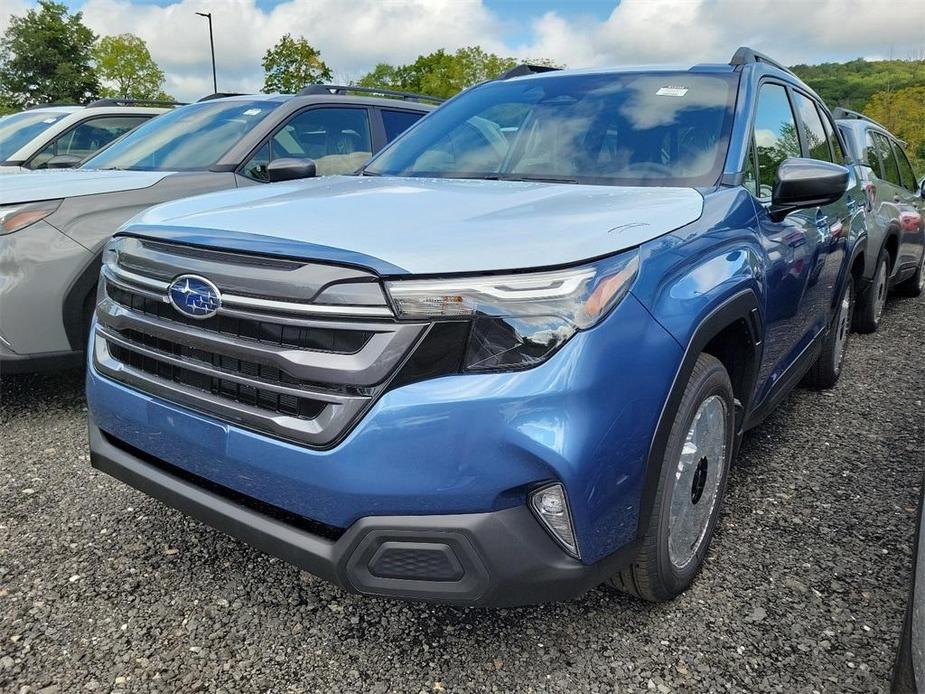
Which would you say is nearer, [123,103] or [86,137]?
[86,137]

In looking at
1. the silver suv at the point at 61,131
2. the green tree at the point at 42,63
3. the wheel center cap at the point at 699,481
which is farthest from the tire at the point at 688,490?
the green tree at the point at 42,63

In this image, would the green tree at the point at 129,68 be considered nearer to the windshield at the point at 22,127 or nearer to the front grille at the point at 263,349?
the windshield at the point at 22,127

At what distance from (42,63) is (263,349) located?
65.3 meters

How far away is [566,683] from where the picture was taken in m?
1.93

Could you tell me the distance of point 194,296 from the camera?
1.83m

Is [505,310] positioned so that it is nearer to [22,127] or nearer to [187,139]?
[187,139]

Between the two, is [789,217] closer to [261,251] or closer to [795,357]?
[795,357]

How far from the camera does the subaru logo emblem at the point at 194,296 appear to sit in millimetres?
1791

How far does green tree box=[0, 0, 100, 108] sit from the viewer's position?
54.2 m

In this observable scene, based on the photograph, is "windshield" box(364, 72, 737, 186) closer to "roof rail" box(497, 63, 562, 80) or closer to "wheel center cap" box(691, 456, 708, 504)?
"roof rail" box(497, 63, 562, 80)

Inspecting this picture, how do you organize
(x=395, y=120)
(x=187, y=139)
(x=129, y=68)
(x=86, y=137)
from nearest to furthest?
(x=187, y=139) → (x=395, y=120) → (x=86, y=137) → (x=129, y=68)

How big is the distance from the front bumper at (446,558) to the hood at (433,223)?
576mm

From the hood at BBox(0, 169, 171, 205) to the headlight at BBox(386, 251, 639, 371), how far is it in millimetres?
2794

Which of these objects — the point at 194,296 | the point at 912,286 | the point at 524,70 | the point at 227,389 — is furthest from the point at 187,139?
the point at 912,286
